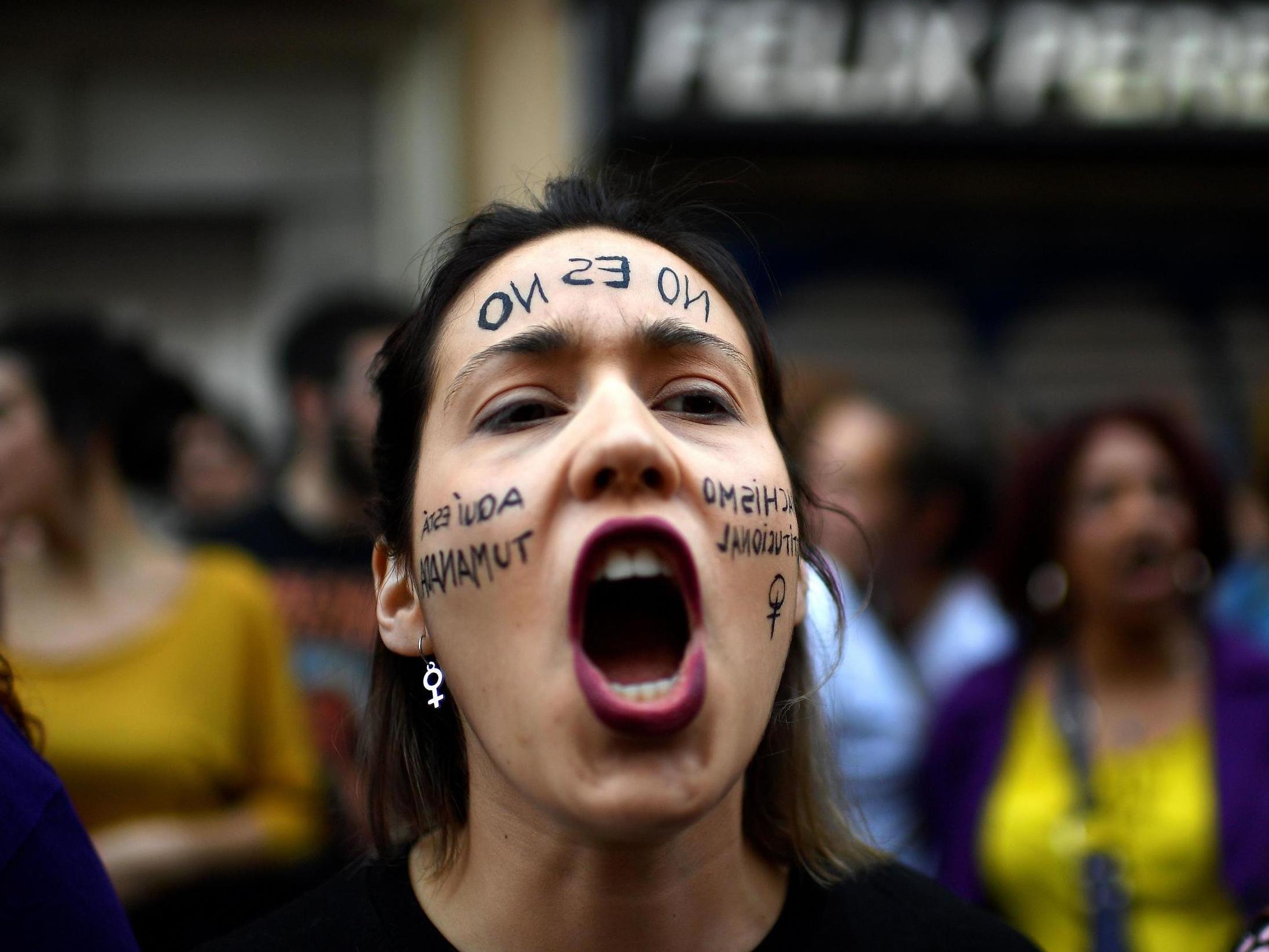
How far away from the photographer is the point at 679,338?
1719 mm

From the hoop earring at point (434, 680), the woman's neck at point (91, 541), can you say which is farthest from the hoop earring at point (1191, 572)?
the woman's neck at point (91, 541)

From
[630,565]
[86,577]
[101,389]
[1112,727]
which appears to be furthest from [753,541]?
[101,389]

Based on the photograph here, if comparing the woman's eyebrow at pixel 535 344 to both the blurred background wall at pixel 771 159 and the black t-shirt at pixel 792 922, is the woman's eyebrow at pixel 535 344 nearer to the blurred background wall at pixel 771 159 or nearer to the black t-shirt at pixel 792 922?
the black t-shirt at pixel 792 922

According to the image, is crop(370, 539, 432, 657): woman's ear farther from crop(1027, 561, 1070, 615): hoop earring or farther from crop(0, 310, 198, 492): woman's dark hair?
crop(1027, 561, 1070, 615): hoop earring

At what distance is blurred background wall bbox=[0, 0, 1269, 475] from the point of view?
642 centimetres

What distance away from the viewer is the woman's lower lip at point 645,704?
4.68ft

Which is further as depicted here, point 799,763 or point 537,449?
point 799,763

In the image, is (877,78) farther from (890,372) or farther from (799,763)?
(799,763)

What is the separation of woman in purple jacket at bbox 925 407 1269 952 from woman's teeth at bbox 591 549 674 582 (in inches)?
66.2

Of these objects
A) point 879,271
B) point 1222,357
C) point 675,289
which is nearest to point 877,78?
point 879,271

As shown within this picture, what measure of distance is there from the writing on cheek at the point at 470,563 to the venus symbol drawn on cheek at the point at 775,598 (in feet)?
1.04

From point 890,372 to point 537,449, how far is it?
564cm

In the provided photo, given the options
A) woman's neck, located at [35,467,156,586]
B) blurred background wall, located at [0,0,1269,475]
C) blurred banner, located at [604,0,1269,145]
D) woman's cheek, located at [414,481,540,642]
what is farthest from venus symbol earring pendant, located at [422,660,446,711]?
blurred banner, located at [604,0,1269,145]

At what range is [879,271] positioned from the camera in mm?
7055
